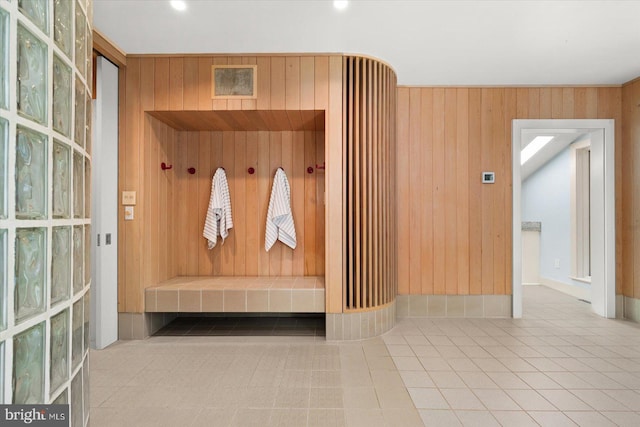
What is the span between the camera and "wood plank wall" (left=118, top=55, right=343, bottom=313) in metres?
3.11

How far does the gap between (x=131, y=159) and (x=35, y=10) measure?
2603 millimetres

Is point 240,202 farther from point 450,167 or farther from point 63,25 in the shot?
point 63,25

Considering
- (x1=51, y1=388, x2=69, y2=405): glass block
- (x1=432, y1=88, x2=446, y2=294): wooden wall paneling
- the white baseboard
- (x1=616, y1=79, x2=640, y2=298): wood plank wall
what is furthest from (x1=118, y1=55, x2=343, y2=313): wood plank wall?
the white baseboard

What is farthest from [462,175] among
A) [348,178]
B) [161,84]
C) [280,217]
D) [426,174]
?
[161,84]

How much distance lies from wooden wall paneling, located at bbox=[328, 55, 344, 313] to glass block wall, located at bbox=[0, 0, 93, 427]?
224 cm

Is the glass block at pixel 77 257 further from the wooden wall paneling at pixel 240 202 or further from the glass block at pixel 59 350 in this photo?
the wooden wall paneling at pixel 240 202

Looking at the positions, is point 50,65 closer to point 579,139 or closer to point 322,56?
point 322,56

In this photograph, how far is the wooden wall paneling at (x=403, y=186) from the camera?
3.82m

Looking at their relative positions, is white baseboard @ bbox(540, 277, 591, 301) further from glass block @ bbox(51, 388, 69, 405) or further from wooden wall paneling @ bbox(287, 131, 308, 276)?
glass block @ bbox(51, 388, 69, 405)

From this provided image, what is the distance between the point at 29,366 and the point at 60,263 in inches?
9.1

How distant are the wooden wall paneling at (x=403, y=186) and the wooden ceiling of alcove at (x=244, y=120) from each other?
35.2 inches

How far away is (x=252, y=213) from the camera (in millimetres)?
3814

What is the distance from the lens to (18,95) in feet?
2.35

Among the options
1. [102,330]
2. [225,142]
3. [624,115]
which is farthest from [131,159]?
[624,115]
